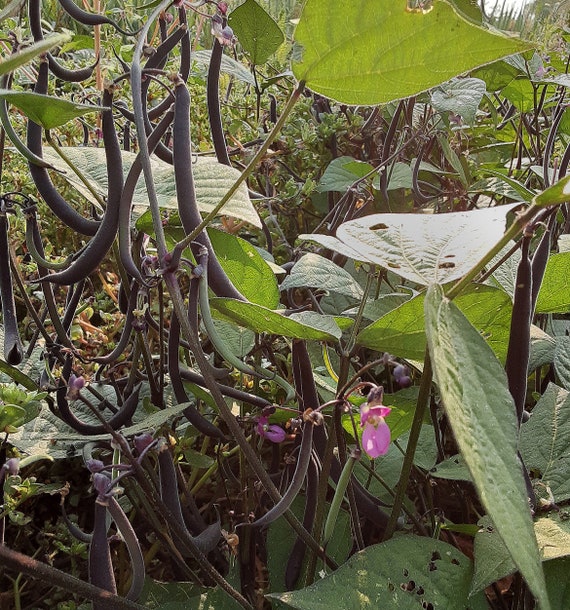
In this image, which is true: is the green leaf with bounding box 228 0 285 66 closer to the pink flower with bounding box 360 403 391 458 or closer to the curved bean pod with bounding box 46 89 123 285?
the curved bean pod with bounding box 46 89 123 285

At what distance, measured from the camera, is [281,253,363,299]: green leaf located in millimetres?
569

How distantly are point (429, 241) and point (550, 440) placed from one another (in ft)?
0.79

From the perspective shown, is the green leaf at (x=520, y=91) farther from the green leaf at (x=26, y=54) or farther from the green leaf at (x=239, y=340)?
the green leaf at (x=26, y=54)

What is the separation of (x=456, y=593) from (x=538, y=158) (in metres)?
0.83

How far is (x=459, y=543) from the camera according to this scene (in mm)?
663

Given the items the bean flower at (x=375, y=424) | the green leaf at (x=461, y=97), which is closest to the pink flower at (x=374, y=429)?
the bean flower at (x=375, y=424)

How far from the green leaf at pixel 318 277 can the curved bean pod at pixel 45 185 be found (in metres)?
0.17

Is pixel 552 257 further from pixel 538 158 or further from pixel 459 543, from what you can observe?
pixel 538 158

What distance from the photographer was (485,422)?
0.25 meters

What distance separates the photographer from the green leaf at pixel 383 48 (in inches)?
12.1

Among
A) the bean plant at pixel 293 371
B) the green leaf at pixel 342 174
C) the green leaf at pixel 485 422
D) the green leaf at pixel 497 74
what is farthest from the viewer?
the green leaf at pixel 497 74

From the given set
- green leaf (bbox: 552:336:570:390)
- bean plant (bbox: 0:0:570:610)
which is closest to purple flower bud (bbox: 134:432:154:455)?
bean plant (bbox: 0:0:570:610)

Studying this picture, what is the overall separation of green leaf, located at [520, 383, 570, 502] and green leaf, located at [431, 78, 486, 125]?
15.5 inches

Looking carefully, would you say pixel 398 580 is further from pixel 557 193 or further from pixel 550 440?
pixel 557 193
